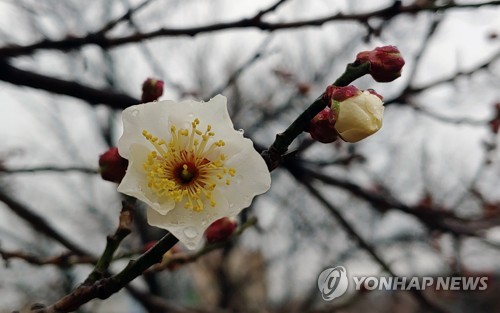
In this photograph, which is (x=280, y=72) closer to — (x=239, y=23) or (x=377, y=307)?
(x=239, y=23)

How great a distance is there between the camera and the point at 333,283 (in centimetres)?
163

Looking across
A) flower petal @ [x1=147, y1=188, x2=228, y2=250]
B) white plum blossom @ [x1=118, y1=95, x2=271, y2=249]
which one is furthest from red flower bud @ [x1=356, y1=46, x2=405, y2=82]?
flower petal @ [x1=147, y1=188, x2=228, y2=250]

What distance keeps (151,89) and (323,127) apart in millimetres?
478

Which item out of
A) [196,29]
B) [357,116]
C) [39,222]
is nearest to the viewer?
[357,116]

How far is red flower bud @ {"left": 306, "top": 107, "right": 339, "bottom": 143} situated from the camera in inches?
33.8

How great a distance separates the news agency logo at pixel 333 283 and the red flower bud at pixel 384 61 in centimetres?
88

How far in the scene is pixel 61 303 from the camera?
87 centimetres

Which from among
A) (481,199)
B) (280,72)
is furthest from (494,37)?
(280,72)

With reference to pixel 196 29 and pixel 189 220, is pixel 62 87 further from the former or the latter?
pixel 189 220

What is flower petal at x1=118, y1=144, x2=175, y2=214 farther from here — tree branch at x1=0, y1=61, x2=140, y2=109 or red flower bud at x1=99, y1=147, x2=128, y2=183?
tree branch at x1=0, y1=61, x2=140, y2=109

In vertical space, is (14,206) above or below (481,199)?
below

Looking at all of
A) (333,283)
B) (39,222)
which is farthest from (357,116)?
(39,222)

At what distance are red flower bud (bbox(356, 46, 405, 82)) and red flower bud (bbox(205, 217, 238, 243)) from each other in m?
0.55

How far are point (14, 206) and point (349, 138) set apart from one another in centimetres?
190
